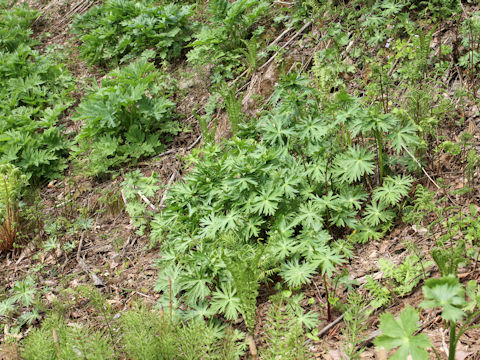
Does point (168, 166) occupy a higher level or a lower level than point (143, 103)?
lower

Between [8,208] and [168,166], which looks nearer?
[8,208]

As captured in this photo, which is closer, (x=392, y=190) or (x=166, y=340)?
(x=166, y=340)

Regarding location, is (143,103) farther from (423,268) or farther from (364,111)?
(423,268)

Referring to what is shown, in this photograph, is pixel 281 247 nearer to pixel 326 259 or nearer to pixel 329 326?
pixel 326 259

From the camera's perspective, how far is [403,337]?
5.03 ft

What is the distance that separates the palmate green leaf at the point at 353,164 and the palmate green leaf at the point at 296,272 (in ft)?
2.27

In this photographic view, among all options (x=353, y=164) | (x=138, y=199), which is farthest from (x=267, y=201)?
(x=138, y=199)

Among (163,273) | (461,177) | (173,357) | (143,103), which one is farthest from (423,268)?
(143,103)

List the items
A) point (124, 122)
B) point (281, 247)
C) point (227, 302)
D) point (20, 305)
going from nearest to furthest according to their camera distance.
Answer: point (227, 302)
point (281, 247)
point (20, 305)
point (124, 122)

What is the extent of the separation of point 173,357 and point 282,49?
12.1 feet

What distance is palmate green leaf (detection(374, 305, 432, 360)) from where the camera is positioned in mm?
1503

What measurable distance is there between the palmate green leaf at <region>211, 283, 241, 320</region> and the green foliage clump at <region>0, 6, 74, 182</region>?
3.25 m

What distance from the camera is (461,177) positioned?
2930mm

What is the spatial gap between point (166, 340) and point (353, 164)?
65.9 inches
